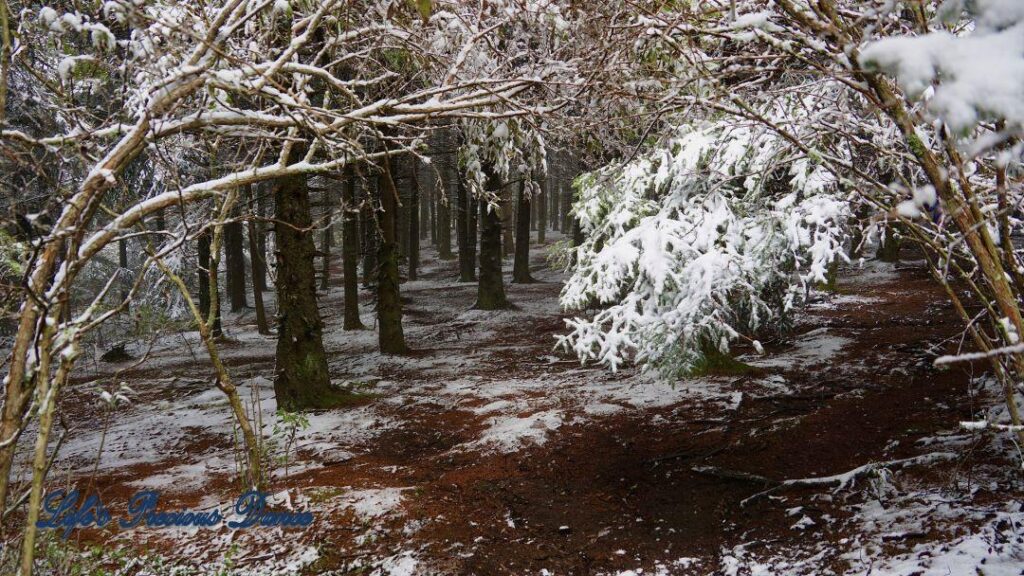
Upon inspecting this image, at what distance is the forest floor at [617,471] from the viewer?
12.4 feet

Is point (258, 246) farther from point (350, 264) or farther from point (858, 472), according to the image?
Result: point (858, 472)

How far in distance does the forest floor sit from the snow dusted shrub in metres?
0.99

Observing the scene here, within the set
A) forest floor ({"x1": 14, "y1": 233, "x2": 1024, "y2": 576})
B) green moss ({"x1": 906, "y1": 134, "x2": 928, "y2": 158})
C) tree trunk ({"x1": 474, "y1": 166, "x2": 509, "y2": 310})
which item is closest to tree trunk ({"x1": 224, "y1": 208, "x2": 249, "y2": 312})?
tree trunk ({"x1": 474, "y1": 166, "x2": 509, "y2": 310})

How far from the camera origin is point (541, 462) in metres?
5.64

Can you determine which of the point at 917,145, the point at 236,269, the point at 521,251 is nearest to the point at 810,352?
the point at 917,145

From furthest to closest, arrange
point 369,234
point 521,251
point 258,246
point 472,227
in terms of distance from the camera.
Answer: point 472,227, point 521,251, point 369,234, point 258,246

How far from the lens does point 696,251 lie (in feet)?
20.2

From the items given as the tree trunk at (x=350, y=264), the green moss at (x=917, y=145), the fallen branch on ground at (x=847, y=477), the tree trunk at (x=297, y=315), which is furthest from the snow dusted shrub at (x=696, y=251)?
the tree trunk at (x=350, y=264)

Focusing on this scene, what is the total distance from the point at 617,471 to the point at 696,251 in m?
2.49

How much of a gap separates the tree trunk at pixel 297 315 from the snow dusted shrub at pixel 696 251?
376 cm

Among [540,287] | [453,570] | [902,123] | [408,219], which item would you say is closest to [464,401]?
[453,570]

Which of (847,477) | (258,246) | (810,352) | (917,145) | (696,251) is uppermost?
(258,246)

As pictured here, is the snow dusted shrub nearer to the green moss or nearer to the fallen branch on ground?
the fallen branch on ground

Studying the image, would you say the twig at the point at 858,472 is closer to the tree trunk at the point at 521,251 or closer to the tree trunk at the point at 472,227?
the tree trunk at the point at 521,251
